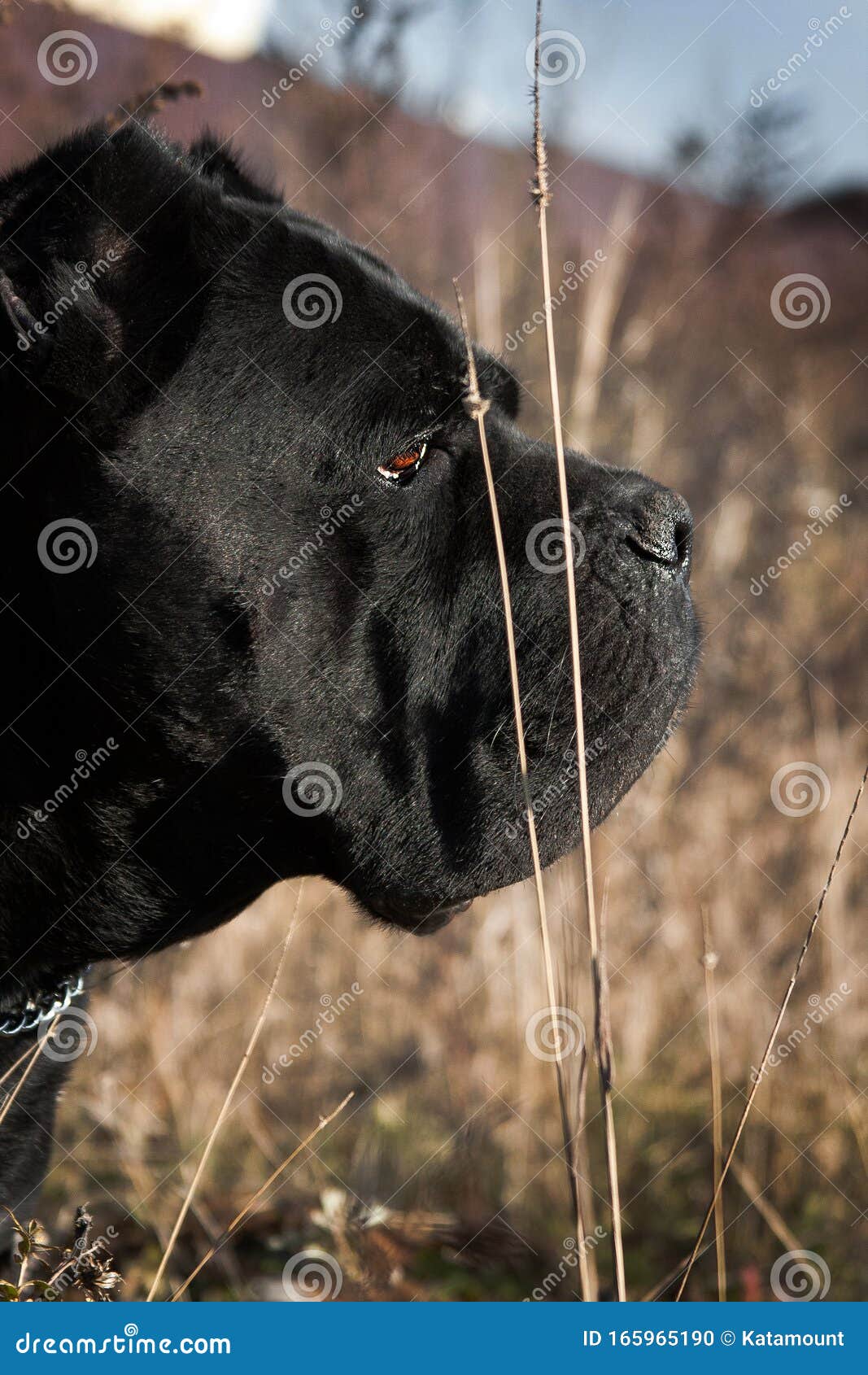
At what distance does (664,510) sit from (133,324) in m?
0.93

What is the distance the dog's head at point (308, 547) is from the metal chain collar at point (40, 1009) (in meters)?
0.28

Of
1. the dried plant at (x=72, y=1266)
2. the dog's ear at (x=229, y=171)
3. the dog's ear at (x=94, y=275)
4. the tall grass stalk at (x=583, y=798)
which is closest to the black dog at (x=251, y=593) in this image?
the dog's ear at (x=94, y=275)

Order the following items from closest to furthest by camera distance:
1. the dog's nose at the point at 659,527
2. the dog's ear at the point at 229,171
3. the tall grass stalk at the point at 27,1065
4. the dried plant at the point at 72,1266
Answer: the dried plant at the point at 72,1266
the tall grass stalk at the point at 27,1065
the dog's nose at the point at 659,527
the dog's ear at the point at 229,171

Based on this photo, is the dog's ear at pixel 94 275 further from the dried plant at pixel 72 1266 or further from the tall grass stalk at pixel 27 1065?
the dried plant at pixel 72 1266

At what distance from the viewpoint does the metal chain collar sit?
203 cm

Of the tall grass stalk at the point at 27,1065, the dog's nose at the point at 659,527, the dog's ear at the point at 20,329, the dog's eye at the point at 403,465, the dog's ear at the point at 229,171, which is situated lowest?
the tall grass stalk at the point at 27,1065

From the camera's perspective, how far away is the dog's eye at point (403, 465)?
196cm

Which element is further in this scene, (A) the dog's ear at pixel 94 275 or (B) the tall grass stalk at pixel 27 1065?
(B) the tall grass stalk at pixel 27 1065

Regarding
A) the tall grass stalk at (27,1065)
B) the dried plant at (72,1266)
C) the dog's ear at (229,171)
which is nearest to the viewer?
the dried plant at (72,1266)

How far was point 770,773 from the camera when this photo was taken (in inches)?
189

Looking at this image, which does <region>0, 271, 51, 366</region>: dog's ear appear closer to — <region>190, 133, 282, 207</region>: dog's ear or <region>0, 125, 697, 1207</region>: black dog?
<region>0, 125, 697, 1207</region>: black dog

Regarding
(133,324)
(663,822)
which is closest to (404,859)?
(133,324)

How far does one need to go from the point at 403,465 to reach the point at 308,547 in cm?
22

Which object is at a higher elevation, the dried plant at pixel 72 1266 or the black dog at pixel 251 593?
the black dog at pixel 251 593
